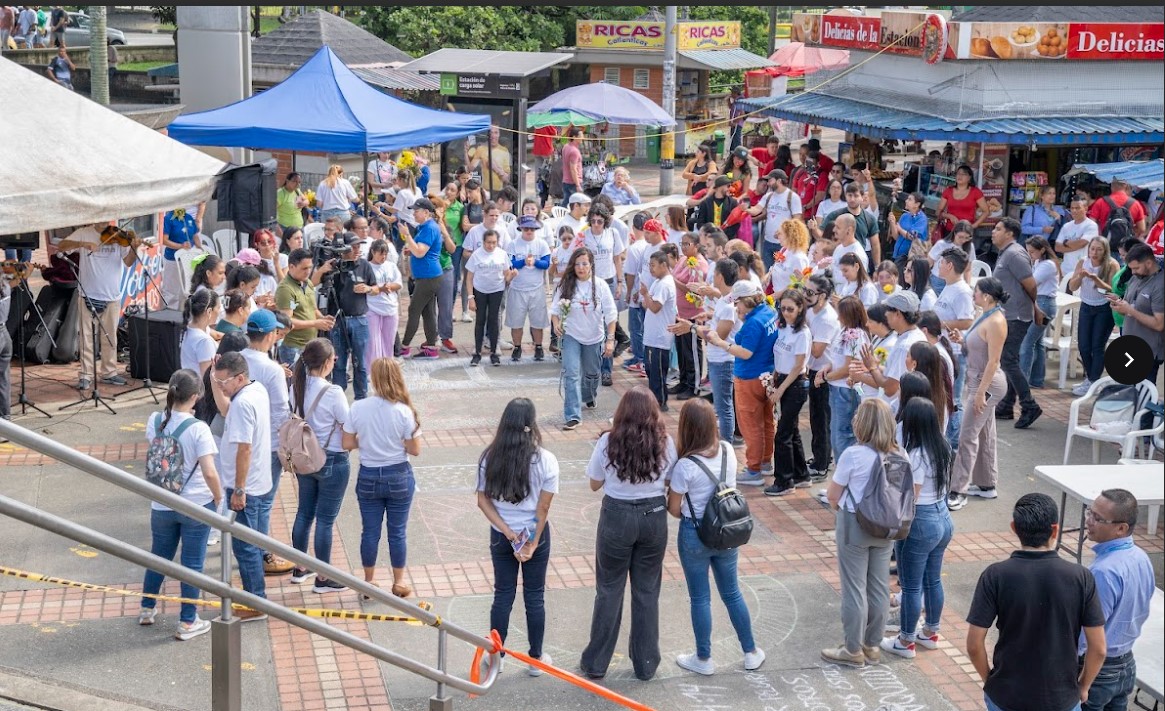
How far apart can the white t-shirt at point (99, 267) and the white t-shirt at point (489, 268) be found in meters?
3.49

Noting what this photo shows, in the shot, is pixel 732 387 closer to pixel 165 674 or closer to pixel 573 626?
pixel 573 626

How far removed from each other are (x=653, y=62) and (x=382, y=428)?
24.8 meters

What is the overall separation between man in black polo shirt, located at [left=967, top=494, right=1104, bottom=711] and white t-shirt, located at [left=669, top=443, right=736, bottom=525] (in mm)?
1650

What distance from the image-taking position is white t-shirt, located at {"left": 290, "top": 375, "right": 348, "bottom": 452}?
7.75 metres

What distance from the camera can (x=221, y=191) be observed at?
51.1ft

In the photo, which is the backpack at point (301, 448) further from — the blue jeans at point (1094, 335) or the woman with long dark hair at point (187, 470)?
the blue jeans at point (1094, 335)

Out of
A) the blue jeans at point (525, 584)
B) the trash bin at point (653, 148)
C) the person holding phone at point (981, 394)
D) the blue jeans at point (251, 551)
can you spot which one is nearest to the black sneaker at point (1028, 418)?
the person holding phone at point (981, 394)

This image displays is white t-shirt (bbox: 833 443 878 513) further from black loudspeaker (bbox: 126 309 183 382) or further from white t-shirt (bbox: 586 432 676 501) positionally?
black loudspeaker (bbox: 126 309 183 382)

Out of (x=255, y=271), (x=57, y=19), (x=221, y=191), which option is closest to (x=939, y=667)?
(x=255, y=271)

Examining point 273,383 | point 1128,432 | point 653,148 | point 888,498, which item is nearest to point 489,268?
point 273,383

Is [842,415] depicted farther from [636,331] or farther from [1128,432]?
[636,331]

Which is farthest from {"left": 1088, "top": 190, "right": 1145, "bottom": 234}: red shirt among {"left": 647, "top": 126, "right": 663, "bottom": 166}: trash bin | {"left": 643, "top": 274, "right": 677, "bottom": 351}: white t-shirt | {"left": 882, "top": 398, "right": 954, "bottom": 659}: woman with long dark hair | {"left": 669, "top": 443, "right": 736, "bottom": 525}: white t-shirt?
{"left": 647, "top": 126, "right": 663, "bottom": 166}: trash bin

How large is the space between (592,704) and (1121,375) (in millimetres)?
4518

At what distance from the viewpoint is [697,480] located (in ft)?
22.8
